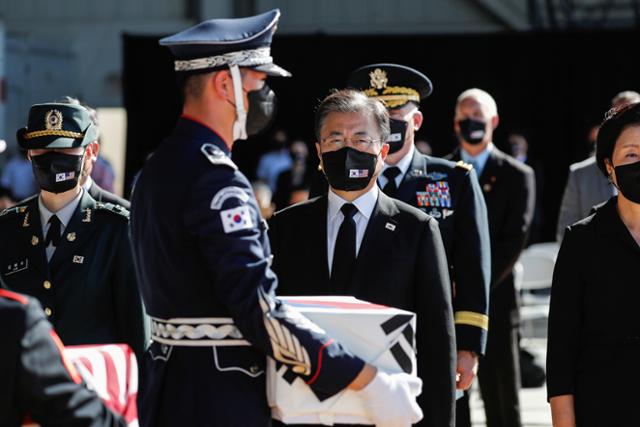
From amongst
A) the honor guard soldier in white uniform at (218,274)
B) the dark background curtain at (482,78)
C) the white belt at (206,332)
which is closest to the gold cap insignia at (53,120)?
the honor guard soldier in white uniform at (218,274)

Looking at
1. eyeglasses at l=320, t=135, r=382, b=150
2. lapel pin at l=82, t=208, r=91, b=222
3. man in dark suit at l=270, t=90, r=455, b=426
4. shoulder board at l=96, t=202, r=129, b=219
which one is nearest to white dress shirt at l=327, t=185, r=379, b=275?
man in dark suit at l=270, t=90, r=455, b=426

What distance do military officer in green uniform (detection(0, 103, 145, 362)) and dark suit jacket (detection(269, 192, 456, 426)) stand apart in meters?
0.63

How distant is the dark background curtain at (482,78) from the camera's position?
14.5 meters

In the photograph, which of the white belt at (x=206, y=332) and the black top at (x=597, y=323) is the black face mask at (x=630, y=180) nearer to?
the black top at (x=597, y=323)

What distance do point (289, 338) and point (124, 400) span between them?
0.46 m

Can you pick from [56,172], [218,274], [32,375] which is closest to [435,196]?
[56,172]

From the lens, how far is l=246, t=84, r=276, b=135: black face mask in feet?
11.0

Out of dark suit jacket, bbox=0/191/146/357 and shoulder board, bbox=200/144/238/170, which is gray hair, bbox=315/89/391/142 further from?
shoulder board, bbox=200/144/238/170

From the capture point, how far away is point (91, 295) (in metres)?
4.42

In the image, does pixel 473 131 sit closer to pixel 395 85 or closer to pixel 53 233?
pixel 395 85

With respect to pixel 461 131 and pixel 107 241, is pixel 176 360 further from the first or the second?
pixel 461 131

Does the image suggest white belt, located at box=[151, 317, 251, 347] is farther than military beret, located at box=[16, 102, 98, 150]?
No

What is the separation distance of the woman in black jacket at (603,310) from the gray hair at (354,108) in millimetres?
757

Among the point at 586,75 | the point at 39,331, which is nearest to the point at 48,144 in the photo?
the point at 39,331
